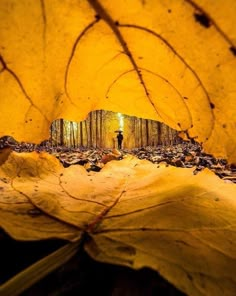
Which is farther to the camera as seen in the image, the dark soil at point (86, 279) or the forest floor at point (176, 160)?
the forest floor at point (176, 160)

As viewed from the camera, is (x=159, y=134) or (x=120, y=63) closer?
(x=120, y=63)

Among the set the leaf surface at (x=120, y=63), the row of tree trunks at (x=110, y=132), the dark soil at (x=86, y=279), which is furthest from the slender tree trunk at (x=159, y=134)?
the dark soil at (x=86, y=279)

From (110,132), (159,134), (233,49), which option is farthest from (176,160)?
(110,132)

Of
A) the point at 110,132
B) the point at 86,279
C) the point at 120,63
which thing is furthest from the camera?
the point at 110,132

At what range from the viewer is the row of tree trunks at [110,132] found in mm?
13227

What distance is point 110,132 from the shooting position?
45.4 feet

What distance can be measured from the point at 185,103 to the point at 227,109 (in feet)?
0.55

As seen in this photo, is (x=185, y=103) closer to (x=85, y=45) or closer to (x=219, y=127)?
(x=219, y=127)

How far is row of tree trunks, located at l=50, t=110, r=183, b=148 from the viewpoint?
13227 millimetres

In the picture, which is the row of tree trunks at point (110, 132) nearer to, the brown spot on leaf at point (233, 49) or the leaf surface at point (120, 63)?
the leaf surface at point (120, 63)

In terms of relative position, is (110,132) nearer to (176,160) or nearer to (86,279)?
(176,160)

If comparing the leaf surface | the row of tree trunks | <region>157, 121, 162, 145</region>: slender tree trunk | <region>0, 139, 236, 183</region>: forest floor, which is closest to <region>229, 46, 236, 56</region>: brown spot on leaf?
the leaf surface

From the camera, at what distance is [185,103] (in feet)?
3.16

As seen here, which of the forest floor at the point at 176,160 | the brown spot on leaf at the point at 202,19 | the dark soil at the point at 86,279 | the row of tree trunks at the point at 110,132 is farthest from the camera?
the row of tree trunks at the point at 110,132
